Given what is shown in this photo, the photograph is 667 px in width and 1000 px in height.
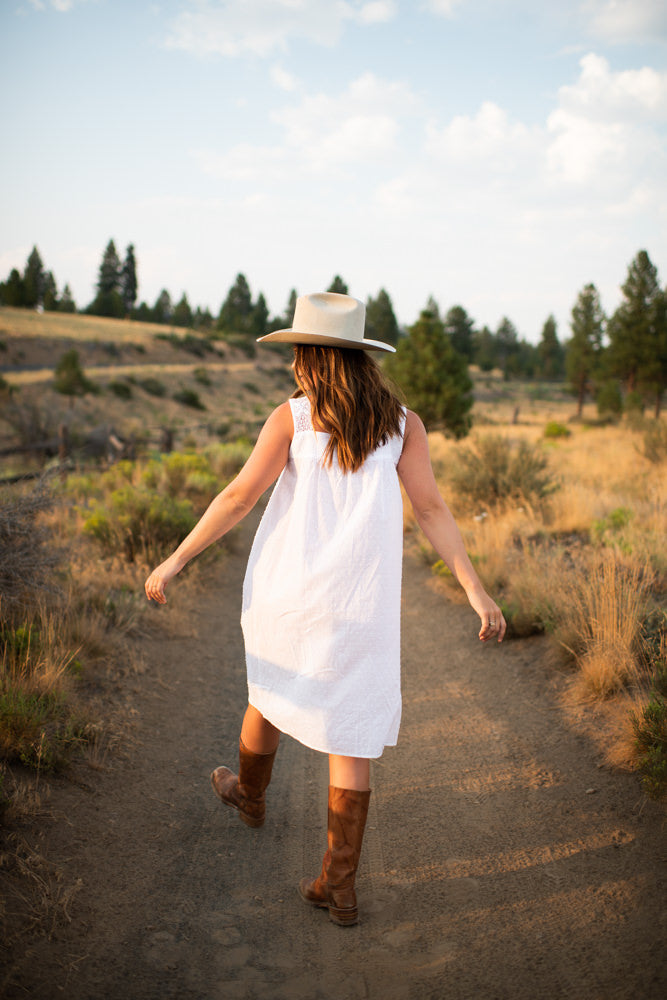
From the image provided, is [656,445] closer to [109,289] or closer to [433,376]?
[433,376]

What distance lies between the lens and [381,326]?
62.1 m

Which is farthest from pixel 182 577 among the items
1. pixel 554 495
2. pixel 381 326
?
pixel 381 326

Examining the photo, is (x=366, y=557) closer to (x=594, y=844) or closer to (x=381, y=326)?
(x=594, y=844)

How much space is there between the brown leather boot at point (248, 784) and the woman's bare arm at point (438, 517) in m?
1.14

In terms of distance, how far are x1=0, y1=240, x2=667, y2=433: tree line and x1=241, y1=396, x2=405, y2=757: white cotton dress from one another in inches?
576

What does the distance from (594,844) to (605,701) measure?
126cm

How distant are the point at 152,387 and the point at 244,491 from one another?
38333 mm

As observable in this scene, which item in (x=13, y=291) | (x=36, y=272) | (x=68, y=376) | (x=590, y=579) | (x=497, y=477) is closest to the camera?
(x=590, y=579)

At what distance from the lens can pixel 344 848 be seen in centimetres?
242

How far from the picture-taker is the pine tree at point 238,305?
271 feet

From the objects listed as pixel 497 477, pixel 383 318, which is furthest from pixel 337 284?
pixel 497 477

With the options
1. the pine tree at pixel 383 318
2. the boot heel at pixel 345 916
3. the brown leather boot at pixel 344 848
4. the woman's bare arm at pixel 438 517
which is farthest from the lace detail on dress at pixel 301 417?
the pine tree at pixel 383 318

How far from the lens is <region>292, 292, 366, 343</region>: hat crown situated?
7.88 ft

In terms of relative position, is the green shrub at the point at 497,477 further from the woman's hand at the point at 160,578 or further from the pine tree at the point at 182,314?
the pine tree at the point at 182,314
